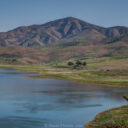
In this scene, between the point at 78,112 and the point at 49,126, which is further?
the point at 78,112

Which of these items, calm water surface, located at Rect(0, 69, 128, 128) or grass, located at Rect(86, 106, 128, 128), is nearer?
grass, located at Rect(86, 106, 128, 128)

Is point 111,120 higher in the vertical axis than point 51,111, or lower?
higher

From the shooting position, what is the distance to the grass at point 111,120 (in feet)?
169

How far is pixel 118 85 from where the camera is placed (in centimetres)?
13038

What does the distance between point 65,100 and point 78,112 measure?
17.8 m

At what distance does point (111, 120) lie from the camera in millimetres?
53531

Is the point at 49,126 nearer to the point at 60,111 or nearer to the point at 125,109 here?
the point at 60,111

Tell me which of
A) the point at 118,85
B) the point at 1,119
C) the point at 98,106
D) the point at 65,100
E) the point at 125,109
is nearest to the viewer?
the point at 1,119

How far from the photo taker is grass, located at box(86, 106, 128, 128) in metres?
51.5

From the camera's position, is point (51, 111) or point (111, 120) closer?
point (111, 120)

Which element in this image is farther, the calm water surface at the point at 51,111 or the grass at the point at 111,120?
the calm water surface at the point at 51,111

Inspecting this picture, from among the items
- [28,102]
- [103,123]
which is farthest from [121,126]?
[28,102]

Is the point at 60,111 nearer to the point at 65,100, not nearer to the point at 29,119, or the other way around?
the point at 29,119

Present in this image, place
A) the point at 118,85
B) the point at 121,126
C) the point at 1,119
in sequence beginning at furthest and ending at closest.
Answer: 1. the point at 118,85
2. the point at 1,119
3. the point at 121,126
